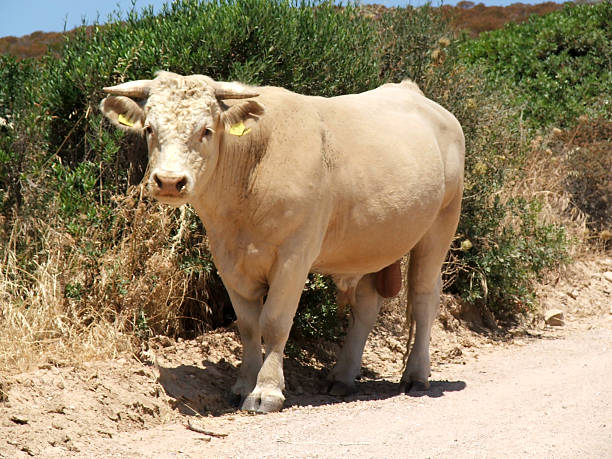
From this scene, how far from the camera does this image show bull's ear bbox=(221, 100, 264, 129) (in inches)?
228

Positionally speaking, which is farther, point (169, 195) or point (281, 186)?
point (281, 186)

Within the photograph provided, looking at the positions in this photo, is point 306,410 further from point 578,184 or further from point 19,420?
point 578,184

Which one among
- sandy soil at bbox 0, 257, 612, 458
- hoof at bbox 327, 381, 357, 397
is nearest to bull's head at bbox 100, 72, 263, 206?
sandy soil at bbox 0, 257, 612, 458

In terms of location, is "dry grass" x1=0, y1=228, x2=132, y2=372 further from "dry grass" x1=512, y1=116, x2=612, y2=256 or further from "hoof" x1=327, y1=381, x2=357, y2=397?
"dry grass" x1=512, y1=116, x2=612, y2=256

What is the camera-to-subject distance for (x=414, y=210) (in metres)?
6.77

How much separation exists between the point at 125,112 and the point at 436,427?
9.60 ft

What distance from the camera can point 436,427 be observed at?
17.5ft

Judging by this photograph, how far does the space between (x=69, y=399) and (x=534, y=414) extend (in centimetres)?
297

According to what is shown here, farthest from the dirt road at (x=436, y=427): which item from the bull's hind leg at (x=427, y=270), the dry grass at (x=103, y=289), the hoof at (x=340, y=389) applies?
the dry grass at (x=103, y=289)

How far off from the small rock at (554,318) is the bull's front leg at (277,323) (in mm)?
4813

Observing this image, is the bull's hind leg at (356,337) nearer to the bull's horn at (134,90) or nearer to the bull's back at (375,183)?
the bull's back at (375,183)

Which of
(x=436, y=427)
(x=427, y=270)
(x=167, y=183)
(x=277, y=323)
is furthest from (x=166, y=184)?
(x=427, y=270)

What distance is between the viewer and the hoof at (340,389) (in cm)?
699

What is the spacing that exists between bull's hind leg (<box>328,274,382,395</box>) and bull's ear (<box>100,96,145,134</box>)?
2658 millimetres
